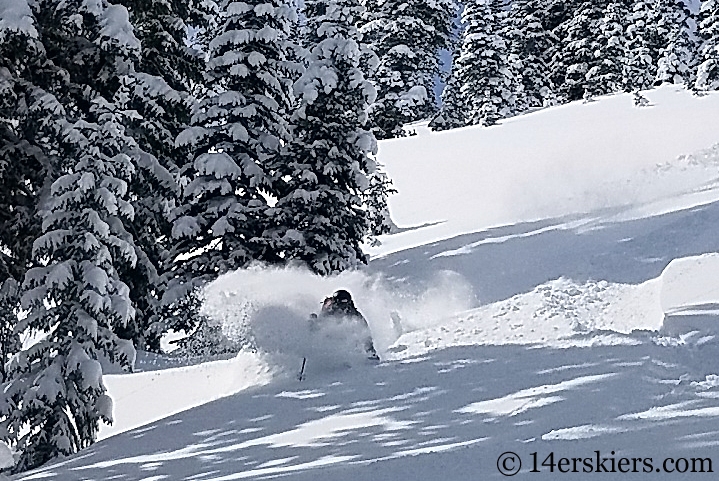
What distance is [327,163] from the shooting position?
16750 mm

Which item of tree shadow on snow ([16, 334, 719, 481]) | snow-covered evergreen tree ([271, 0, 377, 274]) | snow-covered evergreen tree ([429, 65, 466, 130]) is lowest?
tree shadow on snow ([16, 334, 719, 481])

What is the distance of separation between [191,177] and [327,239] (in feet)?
11.1

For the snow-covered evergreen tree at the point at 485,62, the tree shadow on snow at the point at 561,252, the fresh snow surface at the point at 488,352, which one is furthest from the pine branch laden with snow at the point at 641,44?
the tree shadow on snow at the point at 561,252

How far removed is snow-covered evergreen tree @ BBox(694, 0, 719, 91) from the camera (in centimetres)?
3225

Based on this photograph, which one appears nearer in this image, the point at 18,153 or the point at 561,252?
the point at 18,153

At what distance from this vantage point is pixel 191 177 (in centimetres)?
1709

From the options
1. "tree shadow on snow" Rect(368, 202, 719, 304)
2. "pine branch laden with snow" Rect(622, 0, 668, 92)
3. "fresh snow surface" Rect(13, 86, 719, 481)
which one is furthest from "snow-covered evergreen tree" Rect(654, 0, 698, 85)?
"tree shadow on snow" Rect(368, 202, 719, 304)

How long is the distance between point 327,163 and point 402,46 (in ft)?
64.6

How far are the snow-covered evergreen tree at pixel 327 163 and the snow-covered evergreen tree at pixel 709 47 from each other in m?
20.7

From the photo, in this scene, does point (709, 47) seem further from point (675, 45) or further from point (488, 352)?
point (488, 352)

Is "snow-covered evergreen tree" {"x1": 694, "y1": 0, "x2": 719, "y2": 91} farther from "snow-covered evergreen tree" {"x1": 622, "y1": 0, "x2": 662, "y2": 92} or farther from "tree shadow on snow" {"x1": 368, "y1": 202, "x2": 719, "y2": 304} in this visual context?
"tree shadow on snow" {"x1": 368, "y1": 202, "x2": 719, "y2": 304}

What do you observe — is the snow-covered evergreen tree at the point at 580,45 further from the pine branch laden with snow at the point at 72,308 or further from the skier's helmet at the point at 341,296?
the pine branch laden with snow at the point at 72,308

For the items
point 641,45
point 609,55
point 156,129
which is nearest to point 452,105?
point 609,55

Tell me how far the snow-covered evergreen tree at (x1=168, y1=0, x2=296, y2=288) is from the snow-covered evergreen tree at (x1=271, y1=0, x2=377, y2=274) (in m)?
0.48
